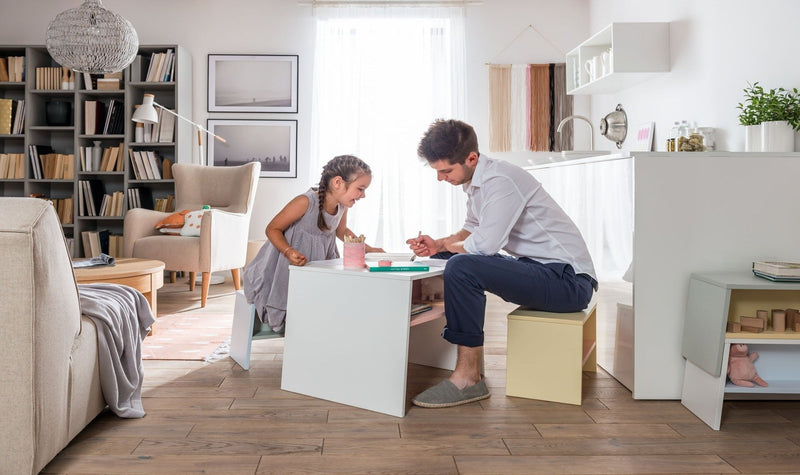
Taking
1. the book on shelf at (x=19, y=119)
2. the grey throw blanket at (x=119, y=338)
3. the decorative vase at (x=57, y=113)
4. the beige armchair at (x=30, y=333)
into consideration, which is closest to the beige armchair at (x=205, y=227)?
the decorative vase at (x=57, y=113)

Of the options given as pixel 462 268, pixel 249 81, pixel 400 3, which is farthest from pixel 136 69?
pixel 462 268

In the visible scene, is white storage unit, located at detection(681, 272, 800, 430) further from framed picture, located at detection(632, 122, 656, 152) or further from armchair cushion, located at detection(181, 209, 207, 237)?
armchair cushion, located at detection(181, 209, 207, 237)

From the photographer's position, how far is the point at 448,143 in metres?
Answer: 2.26

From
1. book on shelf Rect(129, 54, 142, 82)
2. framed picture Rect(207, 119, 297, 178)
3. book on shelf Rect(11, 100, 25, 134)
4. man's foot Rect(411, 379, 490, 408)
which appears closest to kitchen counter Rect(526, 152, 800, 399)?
man's foot Rect(411, 379, 490, 408)

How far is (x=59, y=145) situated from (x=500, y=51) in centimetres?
377

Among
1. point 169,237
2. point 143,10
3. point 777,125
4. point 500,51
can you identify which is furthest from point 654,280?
point 143,10

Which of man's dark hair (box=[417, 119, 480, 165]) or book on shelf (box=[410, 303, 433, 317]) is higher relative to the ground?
man's dark hair (box=[417, 119, 480, 165])

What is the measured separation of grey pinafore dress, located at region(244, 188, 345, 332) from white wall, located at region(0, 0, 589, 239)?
292 centimetres

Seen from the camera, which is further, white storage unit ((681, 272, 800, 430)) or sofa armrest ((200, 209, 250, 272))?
sofa armrest ((200, 209, 250, 272))

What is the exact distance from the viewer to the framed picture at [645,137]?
396 cm

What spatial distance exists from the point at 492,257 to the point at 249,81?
383 cm

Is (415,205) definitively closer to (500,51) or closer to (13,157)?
(500,51)

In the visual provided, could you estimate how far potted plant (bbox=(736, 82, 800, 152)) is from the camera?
93.4 inches

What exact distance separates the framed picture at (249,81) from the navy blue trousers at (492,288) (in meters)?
3.67
